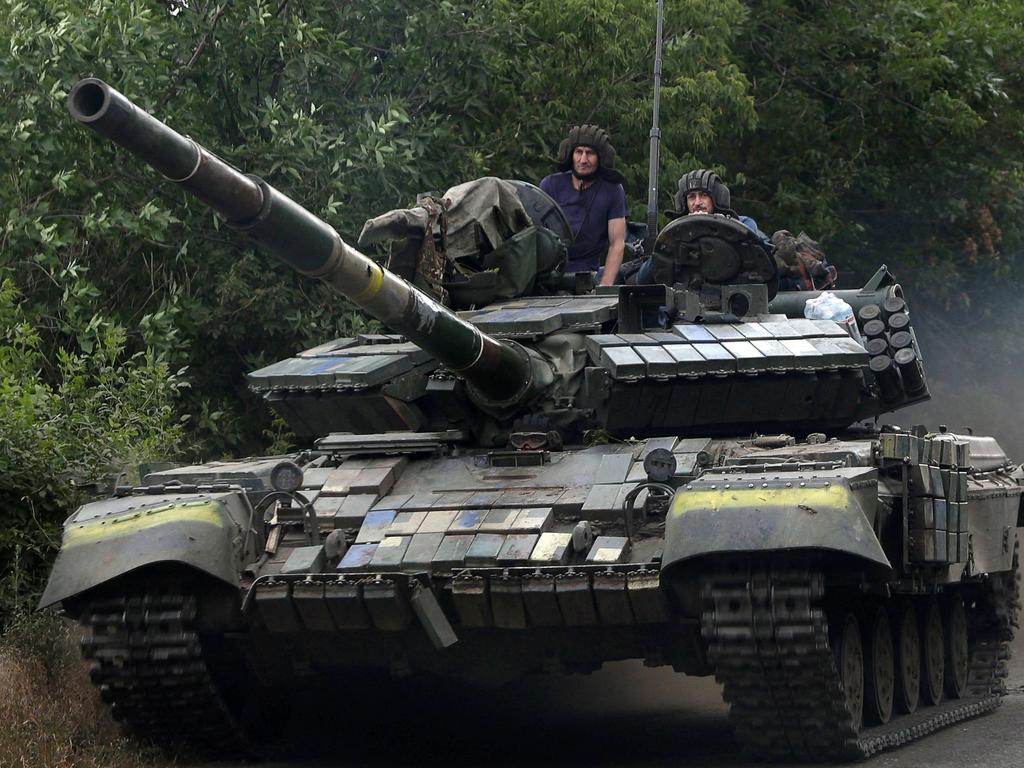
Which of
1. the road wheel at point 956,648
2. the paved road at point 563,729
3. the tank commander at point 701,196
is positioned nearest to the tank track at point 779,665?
the paved road at point 563,729

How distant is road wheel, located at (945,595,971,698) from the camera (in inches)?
541

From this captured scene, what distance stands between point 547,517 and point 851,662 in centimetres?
207

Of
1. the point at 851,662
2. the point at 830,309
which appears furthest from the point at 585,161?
the point at 851,662

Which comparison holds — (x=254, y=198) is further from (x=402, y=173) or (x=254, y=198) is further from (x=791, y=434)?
(x=402, y=173)

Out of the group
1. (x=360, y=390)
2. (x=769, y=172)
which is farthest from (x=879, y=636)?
(x=769, y=172)

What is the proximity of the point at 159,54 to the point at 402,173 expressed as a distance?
2.45m

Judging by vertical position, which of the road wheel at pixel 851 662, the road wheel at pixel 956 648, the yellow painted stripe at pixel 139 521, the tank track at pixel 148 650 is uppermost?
the yellow painted stripe at pixel 139 521

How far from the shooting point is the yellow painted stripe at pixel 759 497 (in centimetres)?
940

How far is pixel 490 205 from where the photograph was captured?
41.6ft

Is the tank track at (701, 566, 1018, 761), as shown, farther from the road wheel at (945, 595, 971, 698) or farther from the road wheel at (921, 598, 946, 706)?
the road wheel at (945, 595, 971, 698)

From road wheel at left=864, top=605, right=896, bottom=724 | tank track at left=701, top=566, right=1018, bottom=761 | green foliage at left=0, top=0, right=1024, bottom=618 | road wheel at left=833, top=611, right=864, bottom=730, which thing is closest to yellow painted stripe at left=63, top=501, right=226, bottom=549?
tank track at left=701, top=566, right=1018, bottom=761

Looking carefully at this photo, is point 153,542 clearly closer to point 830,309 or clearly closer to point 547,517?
point 547,517

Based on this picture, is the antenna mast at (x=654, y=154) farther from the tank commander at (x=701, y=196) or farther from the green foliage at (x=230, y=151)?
the green foliage at (x=230, y=151)

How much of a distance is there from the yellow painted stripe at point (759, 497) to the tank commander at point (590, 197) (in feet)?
16.4
